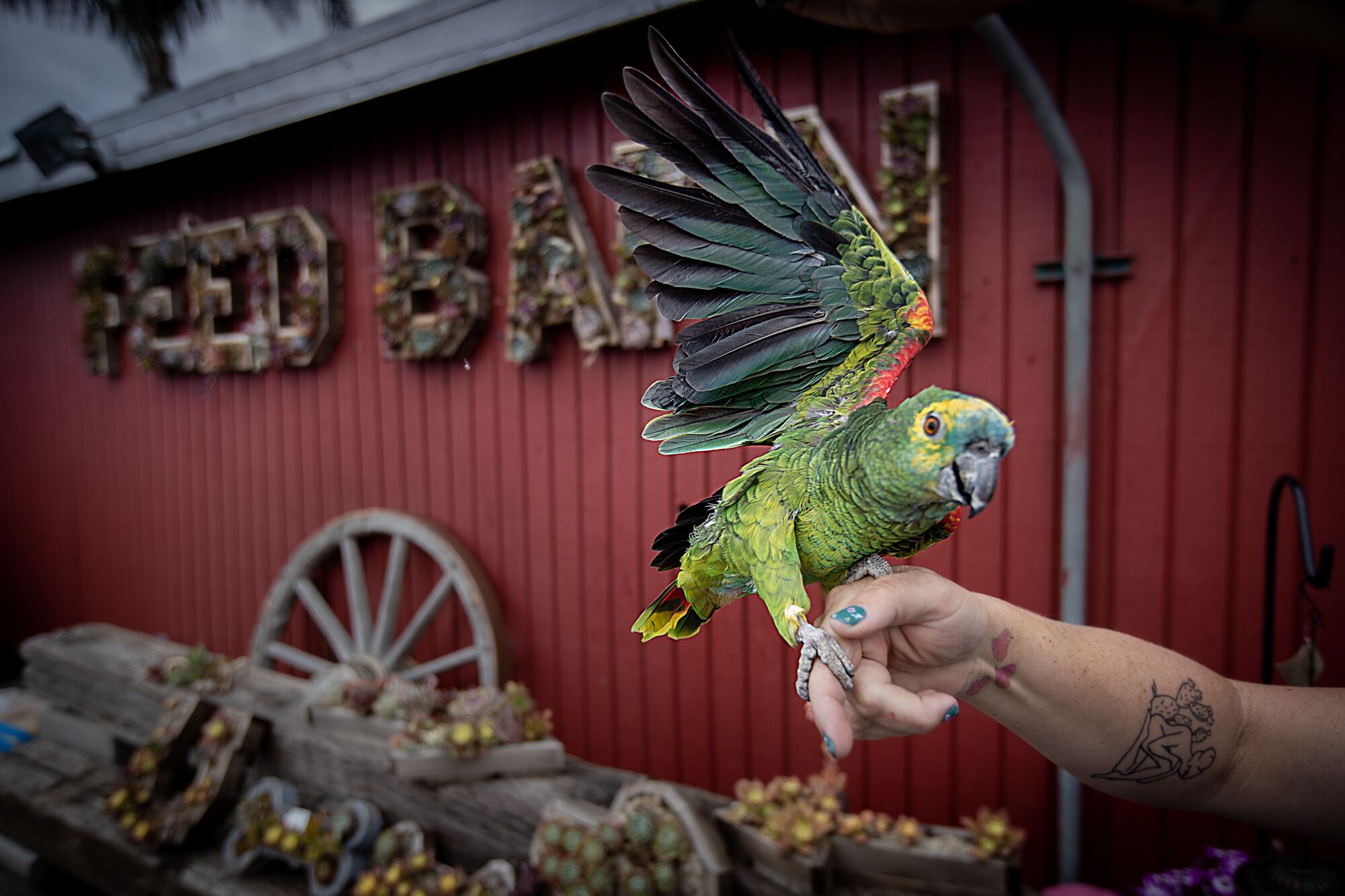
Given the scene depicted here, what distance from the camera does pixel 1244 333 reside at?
1870mm

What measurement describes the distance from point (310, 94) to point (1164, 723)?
3.46m

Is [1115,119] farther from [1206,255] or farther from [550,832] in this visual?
[550,832]

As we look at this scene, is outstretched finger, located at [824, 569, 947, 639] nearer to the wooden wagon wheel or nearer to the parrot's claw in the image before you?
the parrot's claw

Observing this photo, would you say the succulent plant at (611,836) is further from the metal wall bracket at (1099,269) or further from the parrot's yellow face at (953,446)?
the metal wall bracket at (1099,269)

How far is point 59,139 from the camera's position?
12.4ft

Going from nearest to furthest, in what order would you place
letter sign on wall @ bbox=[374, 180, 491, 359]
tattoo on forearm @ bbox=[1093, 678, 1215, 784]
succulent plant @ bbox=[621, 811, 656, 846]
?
tattoo on forearm @ bbox=[1093, 678, 1215, 784]
succulent plant @ bbox=[621, 811, 656, 846]
letter sign on wall @ bbox=[374, 180, 491, 359]

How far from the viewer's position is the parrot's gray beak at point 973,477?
2.47 ft

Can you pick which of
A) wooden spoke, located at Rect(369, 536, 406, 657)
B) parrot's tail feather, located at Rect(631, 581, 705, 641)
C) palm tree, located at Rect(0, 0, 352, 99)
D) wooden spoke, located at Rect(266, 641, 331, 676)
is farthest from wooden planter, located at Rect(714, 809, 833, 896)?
palm tree, located at Rect(0, 0, 352, 99)

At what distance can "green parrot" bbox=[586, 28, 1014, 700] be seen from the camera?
3.02 feet

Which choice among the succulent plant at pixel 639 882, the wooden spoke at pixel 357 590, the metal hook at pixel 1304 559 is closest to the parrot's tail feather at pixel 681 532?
the metal hook at pixel 1304 559

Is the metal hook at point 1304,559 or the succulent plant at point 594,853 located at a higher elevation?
the metal hook at point 1304,559

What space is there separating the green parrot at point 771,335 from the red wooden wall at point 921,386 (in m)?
0.54

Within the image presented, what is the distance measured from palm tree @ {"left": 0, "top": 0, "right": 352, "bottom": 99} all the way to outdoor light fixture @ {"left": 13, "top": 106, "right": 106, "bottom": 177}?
62cm

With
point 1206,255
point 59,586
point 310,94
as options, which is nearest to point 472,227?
point 310,94
